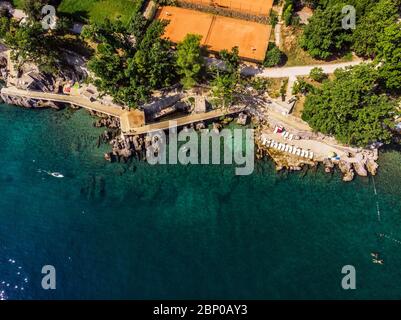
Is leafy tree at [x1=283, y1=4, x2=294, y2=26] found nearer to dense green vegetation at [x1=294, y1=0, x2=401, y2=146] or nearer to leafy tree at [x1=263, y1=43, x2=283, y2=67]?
dense green vegetation at [x1=294, y1=0, x2=401, y2=146]

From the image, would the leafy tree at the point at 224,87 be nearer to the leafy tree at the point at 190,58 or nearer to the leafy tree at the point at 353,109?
the leafy tree at the point at 190,58

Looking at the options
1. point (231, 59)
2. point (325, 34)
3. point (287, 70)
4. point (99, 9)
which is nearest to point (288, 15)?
point (325, 34)

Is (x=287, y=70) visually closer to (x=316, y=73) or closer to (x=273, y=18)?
(x=316, y=73)

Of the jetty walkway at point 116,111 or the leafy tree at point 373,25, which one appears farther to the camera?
the jetty walkway at point 116,111

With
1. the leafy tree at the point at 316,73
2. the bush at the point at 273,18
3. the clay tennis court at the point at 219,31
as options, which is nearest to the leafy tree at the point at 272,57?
the clay tennis court at the point at 219,31

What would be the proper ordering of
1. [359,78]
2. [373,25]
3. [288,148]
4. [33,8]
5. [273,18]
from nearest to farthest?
[359,78] < [373,25] < [288,148] < [33,8] < [273,18]

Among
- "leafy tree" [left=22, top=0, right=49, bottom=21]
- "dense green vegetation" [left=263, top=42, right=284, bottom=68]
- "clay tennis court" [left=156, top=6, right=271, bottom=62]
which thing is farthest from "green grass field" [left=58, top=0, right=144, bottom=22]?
"dense green vegetation" [left=263, top=42, right=284, bottom=68]
